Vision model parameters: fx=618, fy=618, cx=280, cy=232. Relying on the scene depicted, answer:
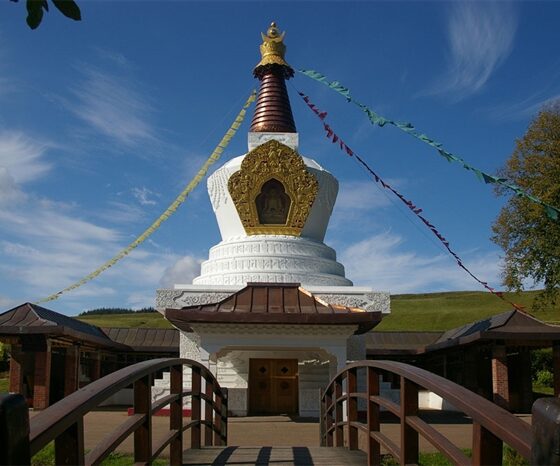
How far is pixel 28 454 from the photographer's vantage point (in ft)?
6.57

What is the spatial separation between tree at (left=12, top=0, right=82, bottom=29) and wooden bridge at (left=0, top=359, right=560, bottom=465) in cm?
143

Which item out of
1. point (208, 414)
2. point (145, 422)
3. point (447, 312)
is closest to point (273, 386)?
point (208, 414)

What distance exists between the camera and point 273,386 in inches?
655

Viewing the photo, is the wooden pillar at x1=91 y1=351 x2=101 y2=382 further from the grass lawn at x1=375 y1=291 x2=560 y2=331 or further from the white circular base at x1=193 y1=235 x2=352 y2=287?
the grass lawn at x1=375 y1=291 x2=560 y2=331

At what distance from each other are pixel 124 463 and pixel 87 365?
1433 centimetres

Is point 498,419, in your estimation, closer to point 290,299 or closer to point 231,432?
point 231,432

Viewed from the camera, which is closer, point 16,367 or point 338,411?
point 338,411

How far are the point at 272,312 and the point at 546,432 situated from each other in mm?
11922

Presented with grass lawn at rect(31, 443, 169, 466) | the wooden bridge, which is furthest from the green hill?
the wooden bridge

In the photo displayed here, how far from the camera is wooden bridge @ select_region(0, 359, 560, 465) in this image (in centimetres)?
190

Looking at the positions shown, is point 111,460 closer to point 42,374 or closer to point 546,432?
point 546,432

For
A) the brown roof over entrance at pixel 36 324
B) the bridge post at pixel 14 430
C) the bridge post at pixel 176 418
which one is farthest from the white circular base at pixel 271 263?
the bridge post at pixel 14 430

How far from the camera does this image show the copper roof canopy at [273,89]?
2106 cm

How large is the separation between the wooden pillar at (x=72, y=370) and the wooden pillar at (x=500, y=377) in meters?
12.3
